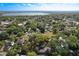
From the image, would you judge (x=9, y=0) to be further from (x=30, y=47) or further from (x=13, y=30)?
(x=30, y=47)

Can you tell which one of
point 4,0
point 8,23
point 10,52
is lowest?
point 10,52

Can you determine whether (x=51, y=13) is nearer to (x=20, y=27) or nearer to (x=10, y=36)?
(x=20, y=27)

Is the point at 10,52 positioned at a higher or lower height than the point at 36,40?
lower

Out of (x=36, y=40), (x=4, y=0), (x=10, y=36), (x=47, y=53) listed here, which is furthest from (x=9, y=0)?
(x=47, y=53)

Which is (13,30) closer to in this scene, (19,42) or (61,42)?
(19,42)

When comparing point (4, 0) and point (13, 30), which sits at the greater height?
point (4, 0)

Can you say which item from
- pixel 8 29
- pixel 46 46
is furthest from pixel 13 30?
pixel 46 46

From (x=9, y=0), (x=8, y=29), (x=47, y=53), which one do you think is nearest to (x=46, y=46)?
(x=47, y=53)

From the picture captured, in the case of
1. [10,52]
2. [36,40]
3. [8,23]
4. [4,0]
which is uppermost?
[4,0]
